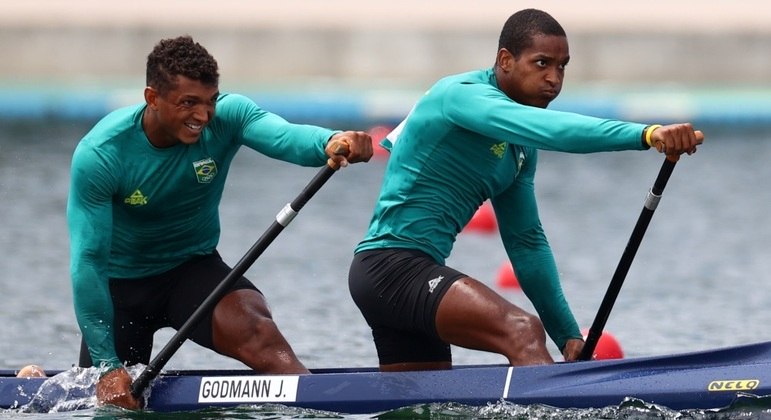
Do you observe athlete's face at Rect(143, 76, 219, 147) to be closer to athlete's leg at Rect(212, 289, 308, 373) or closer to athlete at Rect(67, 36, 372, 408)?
athlete at Rect(67, 36, 372, 408)

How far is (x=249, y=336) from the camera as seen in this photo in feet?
22.9

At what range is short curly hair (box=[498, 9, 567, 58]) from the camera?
6.50 m

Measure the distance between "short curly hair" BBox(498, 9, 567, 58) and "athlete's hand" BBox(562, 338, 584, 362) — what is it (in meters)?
1.49

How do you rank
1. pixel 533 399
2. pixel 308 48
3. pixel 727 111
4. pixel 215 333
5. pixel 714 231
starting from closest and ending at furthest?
pixel 533 399 → pixel 215 333 → pixel 714 231 → pixel 727 111 → pixel 308 48

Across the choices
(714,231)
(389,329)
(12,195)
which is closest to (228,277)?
(389,329)

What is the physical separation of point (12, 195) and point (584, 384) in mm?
11236

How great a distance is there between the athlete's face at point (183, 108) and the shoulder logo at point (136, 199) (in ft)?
0.96

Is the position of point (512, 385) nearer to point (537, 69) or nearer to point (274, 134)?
point (537, 69)

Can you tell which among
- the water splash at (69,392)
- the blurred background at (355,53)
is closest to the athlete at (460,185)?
the water splash at (69,392)

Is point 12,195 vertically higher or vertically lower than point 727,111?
lower

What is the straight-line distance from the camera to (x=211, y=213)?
7.24 metres

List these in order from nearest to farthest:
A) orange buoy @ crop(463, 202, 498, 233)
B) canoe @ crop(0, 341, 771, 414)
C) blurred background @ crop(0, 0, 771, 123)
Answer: canoe @ crop(0, 341, 771, 414) < orange buoy @ crop(463, 202, 498, 233) < blurred background @ crop(0, 0, 771, 123)

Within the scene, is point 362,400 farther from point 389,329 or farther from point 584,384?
point 584,384

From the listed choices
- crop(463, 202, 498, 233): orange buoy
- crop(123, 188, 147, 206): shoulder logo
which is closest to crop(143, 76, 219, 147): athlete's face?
crop(123, 188, 147, 206): shoulder logo
